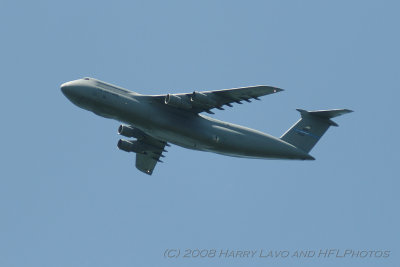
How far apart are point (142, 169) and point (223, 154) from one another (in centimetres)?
538

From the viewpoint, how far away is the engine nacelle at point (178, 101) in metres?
23.7

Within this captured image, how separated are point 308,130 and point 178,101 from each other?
593cm

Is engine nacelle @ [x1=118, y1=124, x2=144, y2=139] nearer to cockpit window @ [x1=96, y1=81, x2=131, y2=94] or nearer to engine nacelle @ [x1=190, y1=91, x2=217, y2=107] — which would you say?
cockpit window @ [x1=96, y1=81, x2=131, y2=94]

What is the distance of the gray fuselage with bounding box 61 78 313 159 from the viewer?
23.3m

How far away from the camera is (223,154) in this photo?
83.0 ft

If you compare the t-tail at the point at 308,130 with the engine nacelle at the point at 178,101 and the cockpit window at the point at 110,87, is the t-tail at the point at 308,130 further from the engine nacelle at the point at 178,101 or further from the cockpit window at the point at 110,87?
the cockpit window at the point at 110,87

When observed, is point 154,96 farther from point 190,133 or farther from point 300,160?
point 300,160

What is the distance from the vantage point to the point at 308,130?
1051 inches

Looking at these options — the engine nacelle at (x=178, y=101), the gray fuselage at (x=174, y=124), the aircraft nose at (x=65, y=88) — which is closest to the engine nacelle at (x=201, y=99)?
the engine nacelle at (x=178, y=101)

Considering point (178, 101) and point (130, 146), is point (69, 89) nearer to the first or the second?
point (178, 101)

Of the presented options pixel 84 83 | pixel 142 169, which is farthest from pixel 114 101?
pixel 142 169

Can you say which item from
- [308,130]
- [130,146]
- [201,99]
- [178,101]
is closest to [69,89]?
[178,101]

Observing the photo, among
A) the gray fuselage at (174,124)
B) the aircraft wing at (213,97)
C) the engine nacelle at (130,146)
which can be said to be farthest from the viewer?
the engine nacelle at (130,146)

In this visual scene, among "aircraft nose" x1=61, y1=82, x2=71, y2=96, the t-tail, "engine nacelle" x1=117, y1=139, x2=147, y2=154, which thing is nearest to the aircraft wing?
"aircraft nose" x1=61, y1=82, x2=71, y2=96
